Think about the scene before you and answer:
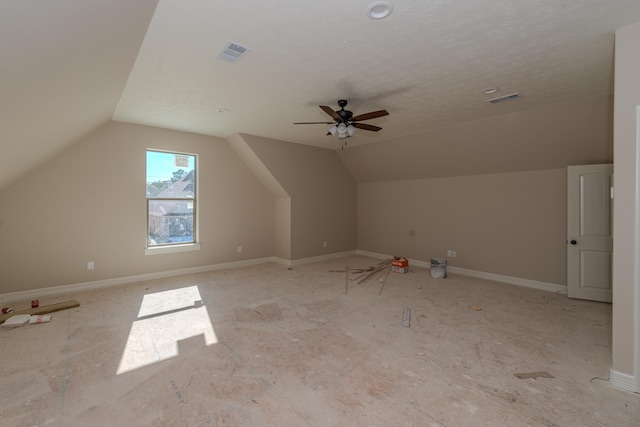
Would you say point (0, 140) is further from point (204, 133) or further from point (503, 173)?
point (503, 173)

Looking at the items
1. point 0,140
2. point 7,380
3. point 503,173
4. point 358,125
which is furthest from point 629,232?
point 0,140

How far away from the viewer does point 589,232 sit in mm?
4188

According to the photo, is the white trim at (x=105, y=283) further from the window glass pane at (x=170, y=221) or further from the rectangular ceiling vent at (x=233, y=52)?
the rectangular ceiling vent at (x=233, y=52)

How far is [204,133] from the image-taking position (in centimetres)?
566

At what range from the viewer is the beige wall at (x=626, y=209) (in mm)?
2203

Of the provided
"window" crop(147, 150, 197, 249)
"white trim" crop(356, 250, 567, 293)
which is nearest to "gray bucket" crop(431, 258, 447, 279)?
"white trim" crop(356, 250, 567, 293)

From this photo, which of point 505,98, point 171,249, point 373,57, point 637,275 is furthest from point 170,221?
point 637,275

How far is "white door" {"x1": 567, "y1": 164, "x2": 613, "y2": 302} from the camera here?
4.06 m

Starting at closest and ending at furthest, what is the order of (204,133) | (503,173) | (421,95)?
(421,95) → (503,173) → (204,133)

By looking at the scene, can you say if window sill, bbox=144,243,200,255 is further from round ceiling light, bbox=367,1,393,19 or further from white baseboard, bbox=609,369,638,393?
white baseboard, bbox=609,369,638,393

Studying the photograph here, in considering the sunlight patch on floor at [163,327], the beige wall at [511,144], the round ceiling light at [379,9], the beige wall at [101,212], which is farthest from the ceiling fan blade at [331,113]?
the beige wall at [101,212]

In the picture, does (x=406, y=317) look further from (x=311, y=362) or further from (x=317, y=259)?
(x=317, y=259)

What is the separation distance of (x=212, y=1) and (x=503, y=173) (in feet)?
17.4

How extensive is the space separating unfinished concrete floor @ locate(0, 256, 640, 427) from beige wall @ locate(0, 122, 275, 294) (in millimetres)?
656
